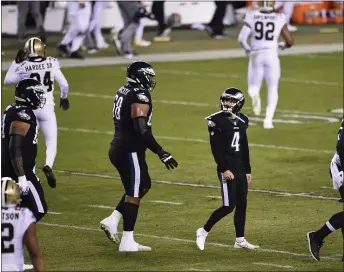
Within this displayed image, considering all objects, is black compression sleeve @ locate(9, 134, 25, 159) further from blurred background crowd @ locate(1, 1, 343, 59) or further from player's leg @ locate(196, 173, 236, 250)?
blurred background crowd @ locate(1, 1, 343, 59)

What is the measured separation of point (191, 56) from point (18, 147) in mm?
16773

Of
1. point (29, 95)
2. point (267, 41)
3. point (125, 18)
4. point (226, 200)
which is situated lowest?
point (125, 18)

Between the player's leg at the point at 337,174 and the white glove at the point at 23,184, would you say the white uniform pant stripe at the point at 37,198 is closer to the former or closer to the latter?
the white glove at the point at 23,184

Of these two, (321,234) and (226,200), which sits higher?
(226,200)

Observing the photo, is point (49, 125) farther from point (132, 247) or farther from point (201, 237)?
point (201, 237)

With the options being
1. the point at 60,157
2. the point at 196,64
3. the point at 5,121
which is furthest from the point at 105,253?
the point at 196,64

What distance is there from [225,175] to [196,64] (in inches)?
594

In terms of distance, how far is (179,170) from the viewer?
17984 mm

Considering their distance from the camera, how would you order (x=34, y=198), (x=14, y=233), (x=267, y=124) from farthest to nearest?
(x=267, y=124) < (x=34, y=198) < (x=14, y=233)

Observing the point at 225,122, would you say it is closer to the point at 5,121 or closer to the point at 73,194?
the point at 5,121

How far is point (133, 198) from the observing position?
13.1 meters

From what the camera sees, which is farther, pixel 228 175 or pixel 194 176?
pixel 194 176

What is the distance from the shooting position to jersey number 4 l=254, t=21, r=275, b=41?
21000 mm

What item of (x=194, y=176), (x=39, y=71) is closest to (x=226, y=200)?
(x=39, y=71)
